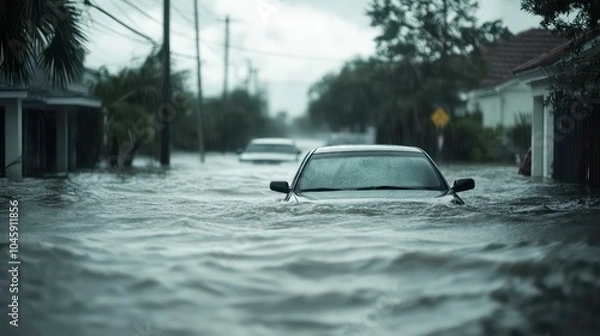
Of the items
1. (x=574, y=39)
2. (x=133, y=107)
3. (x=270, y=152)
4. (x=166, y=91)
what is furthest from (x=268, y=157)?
(x=574, y=39)

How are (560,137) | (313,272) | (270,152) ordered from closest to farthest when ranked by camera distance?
(313,272)
(560,137)
(270,152)

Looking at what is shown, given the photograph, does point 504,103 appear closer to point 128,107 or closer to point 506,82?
point 506,82

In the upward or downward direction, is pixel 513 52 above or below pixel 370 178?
above

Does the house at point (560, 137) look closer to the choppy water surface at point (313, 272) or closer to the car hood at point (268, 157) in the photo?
the choppy water surface at point (313, 272)

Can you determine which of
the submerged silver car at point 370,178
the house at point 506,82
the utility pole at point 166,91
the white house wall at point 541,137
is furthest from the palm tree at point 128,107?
the submerged silver car at point 370,178

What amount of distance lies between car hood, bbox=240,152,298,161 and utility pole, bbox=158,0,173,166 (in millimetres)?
3140

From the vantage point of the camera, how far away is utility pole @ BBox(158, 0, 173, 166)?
34656 mm

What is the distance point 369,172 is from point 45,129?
19.9 m

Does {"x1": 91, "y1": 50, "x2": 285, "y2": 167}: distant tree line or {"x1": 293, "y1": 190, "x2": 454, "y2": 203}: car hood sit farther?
{"x1": 91, "y1": 50, "x2": 285, "y2": 167}: distant tree line

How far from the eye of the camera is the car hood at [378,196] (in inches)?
437

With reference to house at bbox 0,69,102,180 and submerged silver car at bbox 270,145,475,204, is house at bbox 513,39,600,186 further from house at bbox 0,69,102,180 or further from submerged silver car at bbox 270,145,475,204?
house at bbox 0,69,102,180

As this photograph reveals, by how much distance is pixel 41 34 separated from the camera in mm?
17031

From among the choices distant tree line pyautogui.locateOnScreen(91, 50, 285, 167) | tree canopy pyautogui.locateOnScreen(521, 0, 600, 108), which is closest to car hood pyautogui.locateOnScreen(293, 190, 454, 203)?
tree canopy pyautogui.locateOnScreen(521, 0, 600, 108)

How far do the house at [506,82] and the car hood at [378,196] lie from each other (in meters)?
34.5
